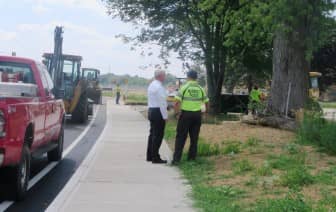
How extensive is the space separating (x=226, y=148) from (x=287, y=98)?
548 cm

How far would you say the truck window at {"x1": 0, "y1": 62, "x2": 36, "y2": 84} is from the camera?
38.3 ft

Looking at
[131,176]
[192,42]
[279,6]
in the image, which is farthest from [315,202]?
[192,42]

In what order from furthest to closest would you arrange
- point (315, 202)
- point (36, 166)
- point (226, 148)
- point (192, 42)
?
1. point (192, 42)
2. point (226, 148)
3. point (36, 166)
4. point (315, 202)

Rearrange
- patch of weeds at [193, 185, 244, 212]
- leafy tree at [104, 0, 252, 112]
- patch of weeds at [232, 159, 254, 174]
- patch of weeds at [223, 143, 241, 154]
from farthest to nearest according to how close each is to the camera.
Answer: leafy tree at [104, 0, 252, 112]
patch of weeds at [223, 143, 241, 154]
patch of weeds at [232, 159, 254, 174]
patch of weeds at [193, 185, 244, 212]

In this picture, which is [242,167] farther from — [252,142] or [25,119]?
[25,119]

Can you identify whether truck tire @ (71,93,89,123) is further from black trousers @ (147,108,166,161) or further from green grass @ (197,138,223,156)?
black trousers @ (147,108,166,161)

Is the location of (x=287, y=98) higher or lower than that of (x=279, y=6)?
lower

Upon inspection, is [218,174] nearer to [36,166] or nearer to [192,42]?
[36,166]

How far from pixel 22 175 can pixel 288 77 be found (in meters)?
11.2

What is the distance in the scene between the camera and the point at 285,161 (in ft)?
38.6

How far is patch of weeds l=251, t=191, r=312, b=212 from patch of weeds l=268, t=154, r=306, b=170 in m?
3.01

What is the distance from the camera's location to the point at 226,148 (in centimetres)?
1384

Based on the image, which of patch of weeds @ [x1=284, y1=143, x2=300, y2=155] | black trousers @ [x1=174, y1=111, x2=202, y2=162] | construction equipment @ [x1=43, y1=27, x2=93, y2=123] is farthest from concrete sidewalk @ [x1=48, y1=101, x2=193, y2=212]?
construction equipment @ [x1=43, y1=27, x2=93, y2=123]

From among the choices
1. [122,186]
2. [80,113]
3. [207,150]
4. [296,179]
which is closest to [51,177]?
[122,186]
